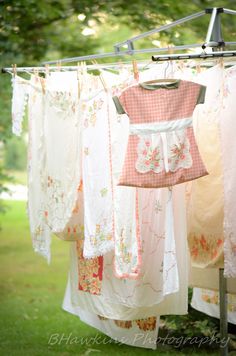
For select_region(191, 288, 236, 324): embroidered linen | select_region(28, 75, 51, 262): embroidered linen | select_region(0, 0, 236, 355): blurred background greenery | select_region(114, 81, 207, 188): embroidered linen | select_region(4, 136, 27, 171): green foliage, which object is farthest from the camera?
select_region(4, 136, 27, 171): green foliage

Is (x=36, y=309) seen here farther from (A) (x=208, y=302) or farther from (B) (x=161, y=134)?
(B) (x=161, y=134)

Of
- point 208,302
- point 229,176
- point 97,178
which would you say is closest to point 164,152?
point 229,176

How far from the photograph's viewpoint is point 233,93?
3512 millimetres

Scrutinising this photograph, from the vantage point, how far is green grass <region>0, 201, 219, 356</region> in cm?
487

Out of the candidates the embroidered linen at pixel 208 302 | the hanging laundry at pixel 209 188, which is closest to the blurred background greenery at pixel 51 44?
the embroidered linen at pixel 208 302

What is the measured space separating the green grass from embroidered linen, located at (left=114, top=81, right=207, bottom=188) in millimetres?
1861

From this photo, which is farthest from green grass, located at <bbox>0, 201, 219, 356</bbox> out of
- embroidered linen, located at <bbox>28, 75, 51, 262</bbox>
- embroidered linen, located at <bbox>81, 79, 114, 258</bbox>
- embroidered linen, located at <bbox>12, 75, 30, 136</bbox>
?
embroidered linen, located at <bbox>12, 75, 30, 136</bbox>

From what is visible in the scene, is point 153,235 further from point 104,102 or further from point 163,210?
point 104,102

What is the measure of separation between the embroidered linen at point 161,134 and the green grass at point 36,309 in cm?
186

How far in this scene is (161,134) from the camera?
349cm

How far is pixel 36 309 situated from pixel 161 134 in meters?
3.63

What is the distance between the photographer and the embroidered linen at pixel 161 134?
3.46m

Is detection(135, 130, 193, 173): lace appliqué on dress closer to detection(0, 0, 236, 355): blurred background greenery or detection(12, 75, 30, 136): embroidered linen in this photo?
detection(12, 75, 30, 136): embroidered linen

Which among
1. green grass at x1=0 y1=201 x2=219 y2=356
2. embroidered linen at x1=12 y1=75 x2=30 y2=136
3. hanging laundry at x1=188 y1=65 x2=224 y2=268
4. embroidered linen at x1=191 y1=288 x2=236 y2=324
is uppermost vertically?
embroidered linen at x1=12 y1=75 x2=30 y2=136
